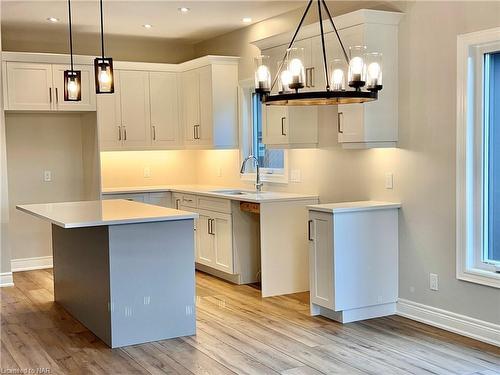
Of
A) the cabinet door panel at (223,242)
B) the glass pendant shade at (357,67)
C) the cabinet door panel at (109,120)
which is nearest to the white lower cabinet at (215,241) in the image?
the cabinet door panel at (223,242)

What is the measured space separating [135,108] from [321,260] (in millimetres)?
3457

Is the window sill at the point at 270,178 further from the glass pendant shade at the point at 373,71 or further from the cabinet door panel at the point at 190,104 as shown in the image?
the glass pendant shade at the point at 373,71

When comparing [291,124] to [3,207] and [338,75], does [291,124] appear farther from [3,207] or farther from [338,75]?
[3,207]

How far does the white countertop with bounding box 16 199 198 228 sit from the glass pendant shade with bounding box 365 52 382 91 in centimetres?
161

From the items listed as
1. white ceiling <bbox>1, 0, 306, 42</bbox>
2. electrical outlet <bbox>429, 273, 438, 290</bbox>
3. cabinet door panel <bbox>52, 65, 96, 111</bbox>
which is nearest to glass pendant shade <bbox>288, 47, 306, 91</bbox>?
electrical outlet <bbox>429, 273, 438, 290</bbox>

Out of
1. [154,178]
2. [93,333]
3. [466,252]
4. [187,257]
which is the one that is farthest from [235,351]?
[154,178]

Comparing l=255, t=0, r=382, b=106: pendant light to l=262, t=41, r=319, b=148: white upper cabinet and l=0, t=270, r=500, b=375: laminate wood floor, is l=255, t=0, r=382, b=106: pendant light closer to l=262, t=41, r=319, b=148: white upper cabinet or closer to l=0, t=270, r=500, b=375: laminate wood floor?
l=0, t=270, r=500, b=375: laminate wood floor

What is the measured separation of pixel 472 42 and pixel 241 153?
325 cm

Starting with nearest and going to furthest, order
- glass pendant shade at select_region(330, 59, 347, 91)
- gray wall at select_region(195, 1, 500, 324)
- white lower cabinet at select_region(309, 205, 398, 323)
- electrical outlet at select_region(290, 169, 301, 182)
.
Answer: glass pendant shade at select_region(330, 59, 347, 91), gray wall at select_region(195, 1, 500, 324), white lower cabinet at select_region(309, 205, 398, 323), electrical outlet at select_region(290, 169, 301, 182)

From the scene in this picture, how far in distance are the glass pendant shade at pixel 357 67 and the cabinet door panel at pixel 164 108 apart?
442 cm

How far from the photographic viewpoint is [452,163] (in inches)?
173

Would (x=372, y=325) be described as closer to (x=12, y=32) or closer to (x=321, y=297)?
(x=321, y=297)

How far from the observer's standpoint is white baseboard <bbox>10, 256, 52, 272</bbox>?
707cm

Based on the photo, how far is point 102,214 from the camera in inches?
→ 176
